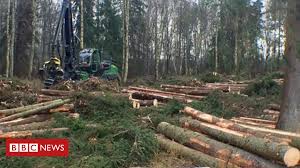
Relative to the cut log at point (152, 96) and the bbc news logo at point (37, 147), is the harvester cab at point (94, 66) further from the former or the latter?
the bbc news logo at point (37, 147)

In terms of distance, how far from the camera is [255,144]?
24.8 ft

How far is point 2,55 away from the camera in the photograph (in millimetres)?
39875

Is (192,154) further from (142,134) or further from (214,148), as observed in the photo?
(142,134)

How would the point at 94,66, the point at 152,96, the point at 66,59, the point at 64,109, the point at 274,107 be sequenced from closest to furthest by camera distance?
the point at 64,109
the point at 274,107
the point at 152,96
the point at 66,59
the point at 94,66

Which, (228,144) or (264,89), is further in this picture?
(264,89)

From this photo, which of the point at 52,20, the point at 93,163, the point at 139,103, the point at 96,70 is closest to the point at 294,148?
the point at 93,163

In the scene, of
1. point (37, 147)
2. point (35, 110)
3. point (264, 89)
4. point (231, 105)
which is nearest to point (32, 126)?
point (35, 110)

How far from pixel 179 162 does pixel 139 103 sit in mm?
6783

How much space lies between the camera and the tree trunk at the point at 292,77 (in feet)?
30.4

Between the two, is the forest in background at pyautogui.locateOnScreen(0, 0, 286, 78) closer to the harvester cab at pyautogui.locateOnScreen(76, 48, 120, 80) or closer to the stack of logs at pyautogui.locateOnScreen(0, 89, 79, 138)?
the harvester cab at pyautogui.locateOnScreen(76, 48, 120, 80)

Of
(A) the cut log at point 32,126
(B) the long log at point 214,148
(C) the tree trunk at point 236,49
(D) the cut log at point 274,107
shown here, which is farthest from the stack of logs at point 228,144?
(C) the tree trunk at point 236,49

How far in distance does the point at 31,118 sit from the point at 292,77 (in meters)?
6.31

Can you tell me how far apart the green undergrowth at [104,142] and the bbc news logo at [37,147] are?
167mm

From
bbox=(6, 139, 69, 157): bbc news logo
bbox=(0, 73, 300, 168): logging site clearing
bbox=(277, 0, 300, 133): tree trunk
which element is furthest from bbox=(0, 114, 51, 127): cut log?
bbox=(277, 0, 300, 133): tree trunk
